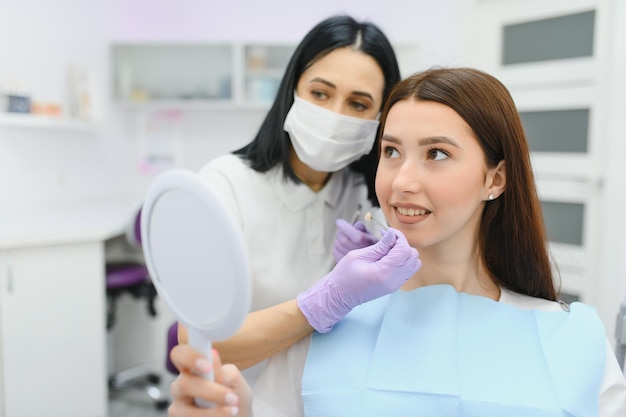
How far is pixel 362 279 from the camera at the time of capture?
94 centimetres

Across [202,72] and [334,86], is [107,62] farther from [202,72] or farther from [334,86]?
[334,86]

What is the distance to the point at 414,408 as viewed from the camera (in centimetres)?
94

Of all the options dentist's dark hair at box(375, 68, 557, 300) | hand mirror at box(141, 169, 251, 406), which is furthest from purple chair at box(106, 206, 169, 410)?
hand mirror at box(141, 169, 251, 406)

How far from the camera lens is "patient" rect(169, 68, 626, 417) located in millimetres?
954

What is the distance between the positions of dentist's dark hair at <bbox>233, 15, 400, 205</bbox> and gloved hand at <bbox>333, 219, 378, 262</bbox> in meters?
0.19

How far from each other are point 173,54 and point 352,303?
312 cm

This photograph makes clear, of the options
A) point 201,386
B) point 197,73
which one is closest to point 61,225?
point 197,73

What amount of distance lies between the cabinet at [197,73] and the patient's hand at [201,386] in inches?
117

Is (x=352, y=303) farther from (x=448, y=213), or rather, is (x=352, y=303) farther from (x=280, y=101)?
(x=280, y=101)

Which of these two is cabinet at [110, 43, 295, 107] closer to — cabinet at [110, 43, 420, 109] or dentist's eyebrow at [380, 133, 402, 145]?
cabinet at [110, 43, 420, 109]

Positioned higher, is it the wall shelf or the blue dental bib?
the wall shelf

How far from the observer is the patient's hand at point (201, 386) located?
669 mm

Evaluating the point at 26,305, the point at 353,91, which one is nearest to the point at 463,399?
the point at 353,91

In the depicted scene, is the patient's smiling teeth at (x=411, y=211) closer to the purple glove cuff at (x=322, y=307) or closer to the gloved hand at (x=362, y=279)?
the gloved hand at (x=362, y=279)
